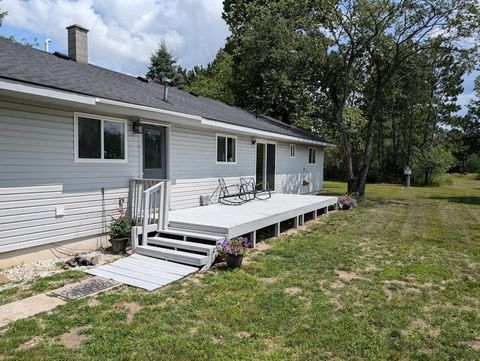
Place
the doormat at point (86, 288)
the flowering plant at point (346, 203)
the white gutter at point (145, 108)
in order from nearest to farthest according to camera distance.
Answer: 1. the doormat at point (86, 288)
2. the white gutter at point (145, 108)
3. the flowering plant at point (346, 203)

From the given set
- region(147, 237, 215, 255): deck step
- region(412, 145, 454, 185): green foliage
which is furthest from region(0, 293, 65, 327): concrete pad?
region(412, 145, 454, 185): green foliage

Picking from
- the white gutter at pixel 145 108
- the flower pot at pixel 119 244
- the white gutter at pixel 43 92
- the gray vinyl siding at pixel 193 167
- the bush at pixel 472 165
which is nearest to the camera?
the white gutter at pixel 43 92

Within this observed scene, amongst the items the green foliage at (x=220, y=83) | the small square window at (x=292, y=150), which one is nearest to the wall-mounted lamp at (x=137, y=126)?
the small square window at (x=292, y=150)

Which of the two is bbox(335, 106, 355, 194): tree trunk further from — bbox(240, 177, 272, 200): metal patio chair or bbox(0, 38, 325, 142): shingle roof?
bbox(0, 38, 325, 142): shingle roof

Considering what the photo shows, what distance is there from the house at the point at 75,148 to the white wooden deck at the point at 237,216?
0.63 m

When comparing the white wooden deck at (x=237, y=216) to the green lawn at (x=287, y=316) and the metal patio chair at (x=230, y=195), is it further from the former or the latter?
the green lawn at (x=287, y=316)

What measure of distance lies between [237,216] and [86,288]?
3.46 metres

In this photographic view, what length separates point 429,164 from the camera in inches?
966

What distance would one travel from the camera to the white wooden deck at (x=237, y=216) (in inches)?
249

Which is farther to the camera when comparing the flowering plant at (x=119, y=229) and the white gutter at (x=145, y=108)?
the flowering plant at (x=119, y=229)

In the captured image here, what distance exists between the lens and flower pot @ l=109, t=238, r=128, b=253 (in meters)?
6.25

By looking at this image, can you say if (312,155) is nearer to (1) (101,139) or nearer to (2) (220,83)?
(1) (101,139)

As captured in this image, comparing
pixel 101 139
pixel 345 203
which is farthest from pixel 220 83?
pixel 101 139

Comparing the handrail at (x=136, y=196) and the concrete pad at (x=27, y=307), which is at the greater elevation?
the handrail at (x=136, y=196)
